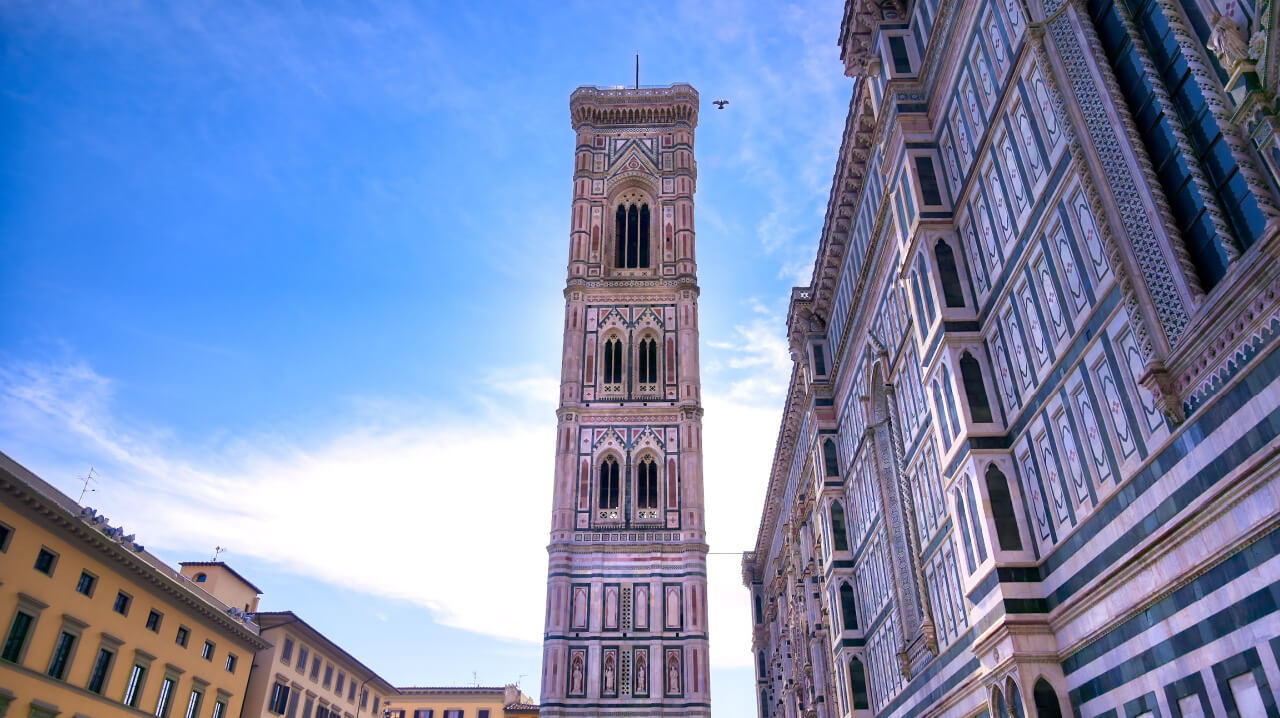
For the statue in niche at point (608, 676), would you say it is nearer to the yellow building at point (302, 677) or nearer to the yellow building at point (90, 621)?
the yellow building at point (302, 677)

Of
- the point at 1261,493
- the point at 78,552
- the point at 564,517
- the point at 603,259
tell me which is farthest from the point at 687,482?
the point at 1261,493

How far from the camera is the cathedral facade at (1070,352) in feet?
28.0

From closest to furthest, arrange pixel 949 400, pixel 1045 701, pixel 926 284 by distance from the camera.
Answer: pixel 1045 701 → pixel 949 400 → pixel 926 284

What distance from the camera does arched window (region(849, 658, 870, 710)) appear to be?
22.8 m

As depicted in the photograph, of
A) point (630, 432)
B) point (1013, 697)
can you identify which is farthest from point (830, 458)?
point (630, 432)

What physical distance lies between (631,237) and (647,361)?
897cm

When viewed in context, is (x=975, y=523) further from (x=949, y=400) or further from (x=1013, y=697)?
(x=1013, y=697)

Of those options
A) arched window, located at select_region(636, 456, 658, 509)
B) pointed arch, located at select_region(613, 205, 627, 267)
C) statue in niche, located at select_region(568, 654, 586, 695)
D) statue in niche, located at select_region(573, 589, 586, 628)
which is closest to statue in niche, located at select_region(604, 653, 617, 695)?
statue in niche, located at select_region(568, 654, 586, 695)

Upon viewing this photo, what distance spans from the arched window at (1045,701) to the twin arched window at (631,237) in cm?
4146

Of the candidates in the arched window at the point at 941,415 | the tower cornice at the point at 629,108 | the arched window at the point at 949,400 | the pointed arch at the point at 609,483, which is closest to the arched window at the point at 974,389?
the arched window at the point at 949,400

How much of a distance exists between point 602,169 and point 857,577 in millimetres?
36461

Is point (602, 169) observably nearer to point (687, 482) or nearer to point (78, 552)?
point (687, 482)

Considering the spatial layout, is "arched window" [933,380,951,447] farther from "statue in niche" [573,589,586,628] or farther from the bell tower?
"statue in niche" [573,589,586,628]

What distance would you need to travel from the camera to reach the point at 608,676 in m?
40.0
